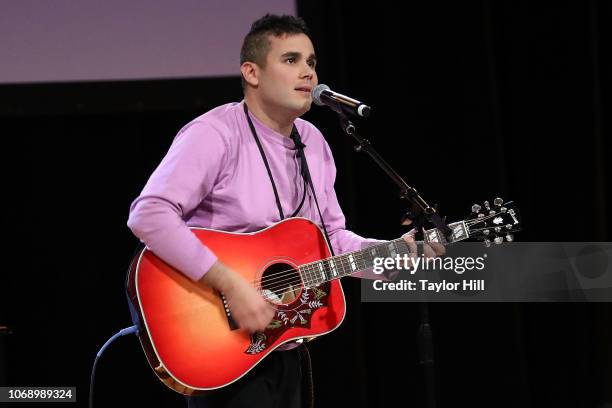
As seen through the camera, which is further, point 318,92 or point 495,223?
point 495,223

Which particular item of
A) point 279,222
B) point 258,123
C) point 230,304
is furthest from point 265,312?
point 258,123

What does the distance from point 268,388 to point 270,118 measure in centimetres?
89

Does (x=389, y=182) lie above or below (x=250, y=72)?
below

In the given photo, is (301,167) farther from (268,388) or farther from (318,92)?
(268,388)

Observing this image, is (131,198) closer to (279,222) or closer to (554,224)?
(279,222)

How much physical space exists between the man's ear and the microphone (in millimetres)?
253

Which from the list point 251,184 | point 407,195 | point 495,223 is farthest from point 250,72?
point 495,223

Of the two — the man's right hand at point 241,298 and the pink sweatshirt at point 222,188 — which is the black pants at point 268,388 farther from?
the pink sweatshirt at point 222,188

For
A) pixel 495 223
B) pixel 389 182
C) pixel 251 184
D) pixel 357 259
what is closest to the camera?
pixel 251 184

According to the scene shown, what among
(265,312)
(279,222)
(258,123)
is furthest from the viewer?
(258,123)

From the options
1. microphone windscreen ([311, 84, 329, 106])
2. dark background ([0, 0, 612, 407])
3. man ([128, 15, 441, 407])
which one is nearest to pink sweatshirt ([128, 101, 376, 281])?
man ([128, 15, 441, 407])

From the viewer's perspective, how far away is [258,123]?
2607mm

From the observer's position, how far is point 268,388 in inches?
92.4

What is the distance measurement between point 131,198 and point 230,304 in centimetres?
194
